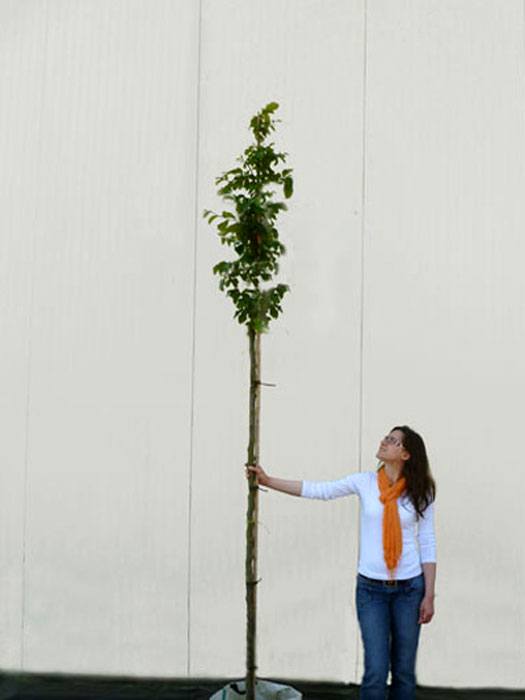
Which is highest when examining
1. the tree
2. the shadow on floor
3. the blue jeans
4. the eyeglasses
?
the tree

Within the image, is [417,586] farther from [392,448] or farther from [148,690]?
[148,690]

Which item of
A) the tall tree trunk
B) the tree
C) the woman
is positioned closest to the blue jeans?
the woman

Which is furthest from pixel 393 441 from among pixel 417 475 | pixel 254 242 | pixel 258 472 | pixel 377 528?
pixel 254 242

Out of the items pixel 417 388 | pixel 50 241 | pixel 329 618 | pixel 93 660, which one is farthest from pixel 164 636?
pixel 50 241

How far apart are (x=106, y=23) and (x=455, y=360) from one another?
2305 millimetres

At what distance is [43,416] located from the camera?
4512mm

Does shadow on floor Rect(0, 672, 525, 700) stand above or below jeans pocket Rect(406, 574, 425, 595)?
below

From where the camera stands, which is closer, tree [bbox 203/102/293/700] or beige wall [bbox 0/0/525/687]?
tree [bbox 203/102/293/700]

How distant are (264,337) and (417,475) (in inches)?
47.6

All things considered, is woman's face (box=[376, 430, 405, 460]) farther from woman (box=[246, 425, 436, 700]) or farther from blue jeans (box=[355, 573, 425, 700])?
blue jeans (box=[355, 573, 425, 700])

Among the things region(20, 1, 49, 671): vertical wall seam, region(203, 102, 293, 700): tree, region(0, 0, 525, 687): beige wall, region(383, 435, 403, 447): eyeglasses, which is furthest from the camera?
region(20, 1, 49, 671): vertical wall seam

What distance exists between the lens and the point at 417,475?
140 inches

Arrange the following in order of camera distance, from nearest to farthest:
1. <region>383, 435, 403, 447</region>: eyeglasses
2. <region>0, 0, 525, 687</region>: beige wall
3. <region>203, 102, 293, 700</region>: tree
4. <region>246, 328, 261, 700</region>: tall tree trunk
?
Result: <region>203, 102, 293, 700</region>: tree < <region>246, 328, 261, 700</region>: tall tree trunk < <region>383, 435, 403, 447</region>: eyeglasses < <region>0, 0, 525, 687</region>: beige wall

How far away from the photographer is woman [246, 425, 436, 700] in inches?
137
